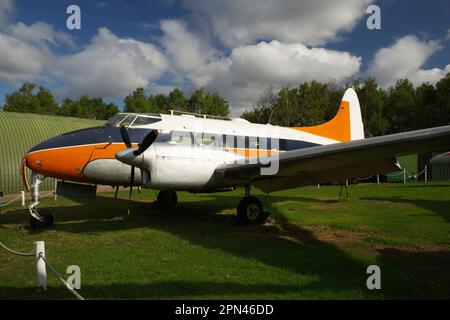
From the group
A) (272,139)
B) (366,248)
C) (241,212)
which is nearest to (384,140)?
(366,248)

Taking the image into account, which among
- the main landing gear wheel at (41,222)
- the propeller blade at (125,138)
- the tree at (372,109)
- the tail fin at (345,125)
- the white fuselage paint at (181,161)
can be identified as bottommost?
the main landing gear wheel at (41,222)

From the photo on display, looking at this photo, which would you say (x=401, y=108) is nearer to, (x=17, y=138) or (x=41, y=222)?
(x=17, y=138)

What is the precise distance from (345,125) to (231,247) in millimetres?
9901

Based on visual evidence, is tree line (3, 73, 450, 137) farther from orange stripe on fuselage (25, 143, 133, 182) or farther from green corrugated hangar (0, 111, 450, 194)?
orange stripe on fuselage (25, 143, 133, 182)

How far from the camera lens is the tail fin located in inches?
555

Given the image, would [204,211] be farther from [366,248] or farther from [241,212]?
[366,248]

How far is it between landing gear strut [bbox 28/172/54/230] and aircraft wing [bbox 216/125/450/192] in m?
4.79

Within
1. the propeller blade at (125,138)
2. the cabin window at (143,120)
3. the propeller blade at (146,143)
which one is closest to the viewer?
the propeller blade at (146,143)

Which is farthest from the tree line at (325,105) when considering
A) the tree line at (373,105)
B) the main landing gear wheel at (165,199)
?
the main landing gear wheel at (165,199)

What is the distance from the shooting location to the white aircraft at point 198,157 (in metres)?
7.33

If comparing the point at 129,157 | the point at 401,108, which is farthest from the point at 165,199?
the point at 401,108

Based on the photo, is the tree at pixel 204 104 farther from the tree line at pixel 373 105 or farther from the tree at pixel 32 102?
the tree at pixel 32 102

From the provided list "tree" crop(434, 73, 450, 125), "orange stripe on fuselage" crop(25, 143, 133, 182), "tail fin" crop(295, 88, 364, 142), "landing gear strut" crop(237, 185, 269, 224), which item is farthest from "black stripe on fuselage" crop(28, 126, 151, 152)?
"tree" crop(434, 73, 450, 125)

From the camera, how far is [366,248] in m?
6.93
